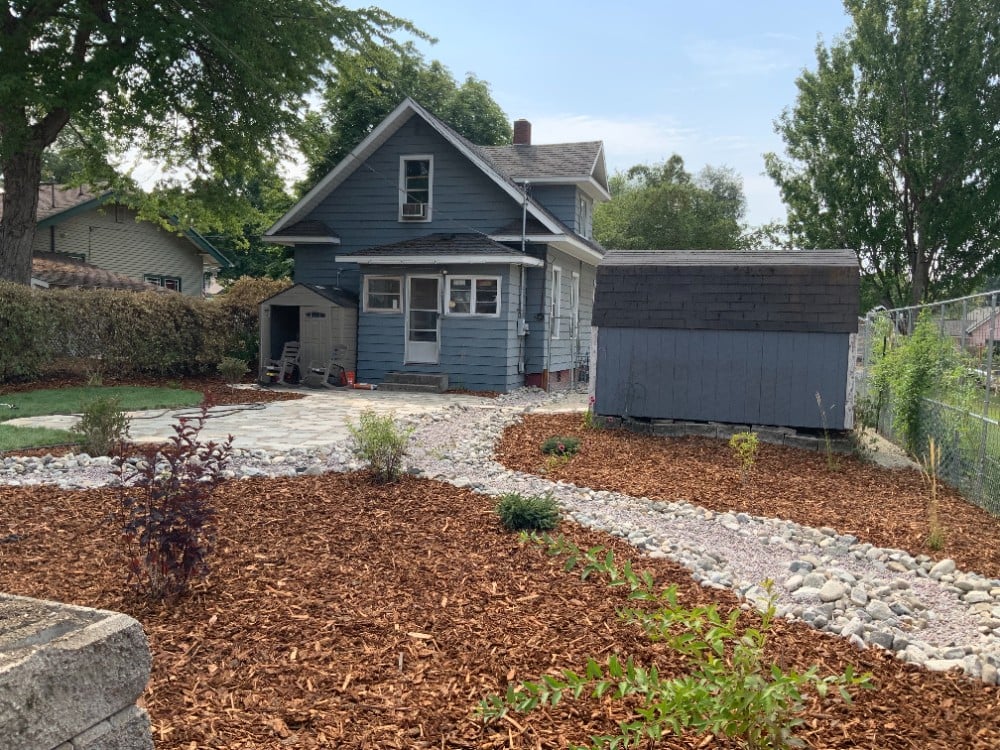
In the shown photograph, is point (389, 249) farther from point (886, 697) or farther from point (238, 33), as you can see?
point (886, 697)

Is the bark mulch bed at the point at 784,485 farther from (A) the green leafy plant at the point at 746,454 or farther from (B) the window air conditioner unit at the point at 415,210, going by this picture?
(B) the window air conditioner unit at the point at 415,210

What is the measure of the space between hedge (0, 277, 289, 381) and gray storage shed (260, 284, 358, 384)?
106cm

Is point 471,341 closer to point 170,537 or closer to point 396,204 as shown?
point 396,204

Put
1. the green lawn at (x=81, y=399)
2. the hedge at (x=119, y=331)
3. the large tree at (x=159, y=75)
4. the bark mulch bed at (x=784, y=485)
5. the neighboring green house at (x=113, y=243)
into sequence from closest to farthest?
1. the bark mulch bed at (x=784, y=485)
2. the green lawn at (x=81, y=399)
3. the hedge at (x=119, y=331)
4. the large tree at (x=159, y=75)
5. the neighboring green house at (x=113, y=243)

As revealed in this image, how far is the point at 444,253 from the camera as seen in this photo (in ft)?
52.1

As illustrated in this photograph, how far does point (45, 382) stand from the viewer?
13.9 meters

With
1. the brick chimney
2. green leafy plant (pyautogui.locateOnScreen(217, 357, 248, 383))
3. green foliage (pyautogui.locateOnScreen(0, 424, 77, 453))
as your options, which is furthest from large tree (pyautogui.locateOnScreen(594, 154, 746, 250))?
green foliage (pyautogui.locateOnScreen(0, 424, 77, 453))

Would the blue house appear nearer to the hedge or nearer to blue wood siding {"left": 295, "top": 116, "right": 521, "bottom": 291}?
blue wood siding {"left": 295, "top": 116, "right": 521, "bottom": 291}

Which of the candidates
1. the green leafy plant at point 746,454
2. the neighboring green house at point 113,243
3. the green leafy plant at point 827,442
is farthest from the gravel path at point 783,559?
the neighboring green house at point 113,243

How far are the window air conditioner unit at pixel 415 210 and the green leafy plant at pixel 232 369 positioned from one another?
4956 mm

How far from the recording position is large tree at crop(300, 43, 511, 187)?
24.8 metres

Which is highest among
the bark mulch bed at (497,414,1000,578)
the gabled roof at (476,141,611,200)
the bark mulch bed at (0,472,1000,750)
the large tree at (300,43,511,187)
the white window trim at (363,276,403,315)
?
the large tree at (300,43,511,187)

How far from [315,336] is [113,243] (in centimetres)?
1299

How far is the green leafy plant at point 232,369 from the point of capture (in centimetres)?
1548
